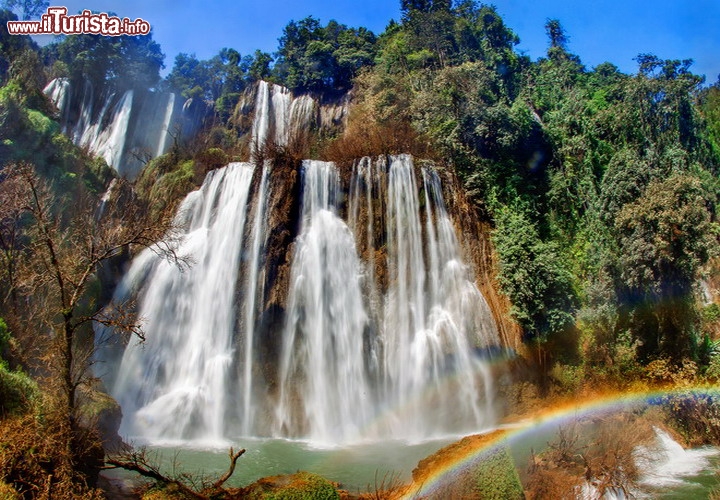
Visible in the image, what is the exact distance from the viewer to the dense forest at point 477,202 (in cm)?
957

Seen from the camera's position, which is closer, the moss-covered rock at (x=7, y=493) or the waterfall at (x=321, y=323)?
the moss-covered rock at (x=7, y=493)

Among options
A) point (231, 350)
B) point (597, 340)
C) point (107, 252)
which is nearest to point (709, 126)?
point (597, 340)

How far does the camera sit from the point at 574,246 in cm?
2342

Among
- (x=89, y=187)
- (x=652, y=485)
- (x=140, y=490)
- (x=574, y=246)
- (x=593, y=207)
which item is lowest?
(x=652, y=485)

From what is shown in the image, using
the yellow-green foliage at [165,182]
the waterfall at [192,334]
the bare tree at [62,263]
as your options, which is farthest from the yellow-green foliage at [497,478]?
the yellow-green foliage at [165,182]

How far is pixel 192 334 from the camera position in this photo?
18.8 metres

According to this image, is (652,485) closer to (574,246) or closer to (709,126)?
(574,246)

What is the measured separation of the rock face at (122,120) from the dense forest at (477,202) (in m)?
2.03

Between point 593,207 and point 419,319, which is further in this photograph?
point 593,207

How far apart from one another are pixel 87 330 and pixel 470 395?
48.7 ft

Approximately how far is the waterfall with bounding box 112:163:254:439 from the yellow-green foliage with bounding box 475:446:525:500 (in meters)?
10.7

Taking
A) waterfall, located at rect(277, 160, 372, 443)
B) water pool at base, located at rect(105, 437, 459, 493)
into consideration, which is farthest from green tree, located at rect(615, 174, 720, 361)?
waterfall, located at rect(277, 160, 372, 443)

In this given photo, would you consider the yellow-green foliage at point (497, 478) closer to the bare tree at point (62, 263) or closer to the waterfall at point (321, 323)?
the bare tree at point (62, 263)

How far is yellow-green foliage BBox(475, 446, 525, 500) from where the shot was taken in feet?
28.5
